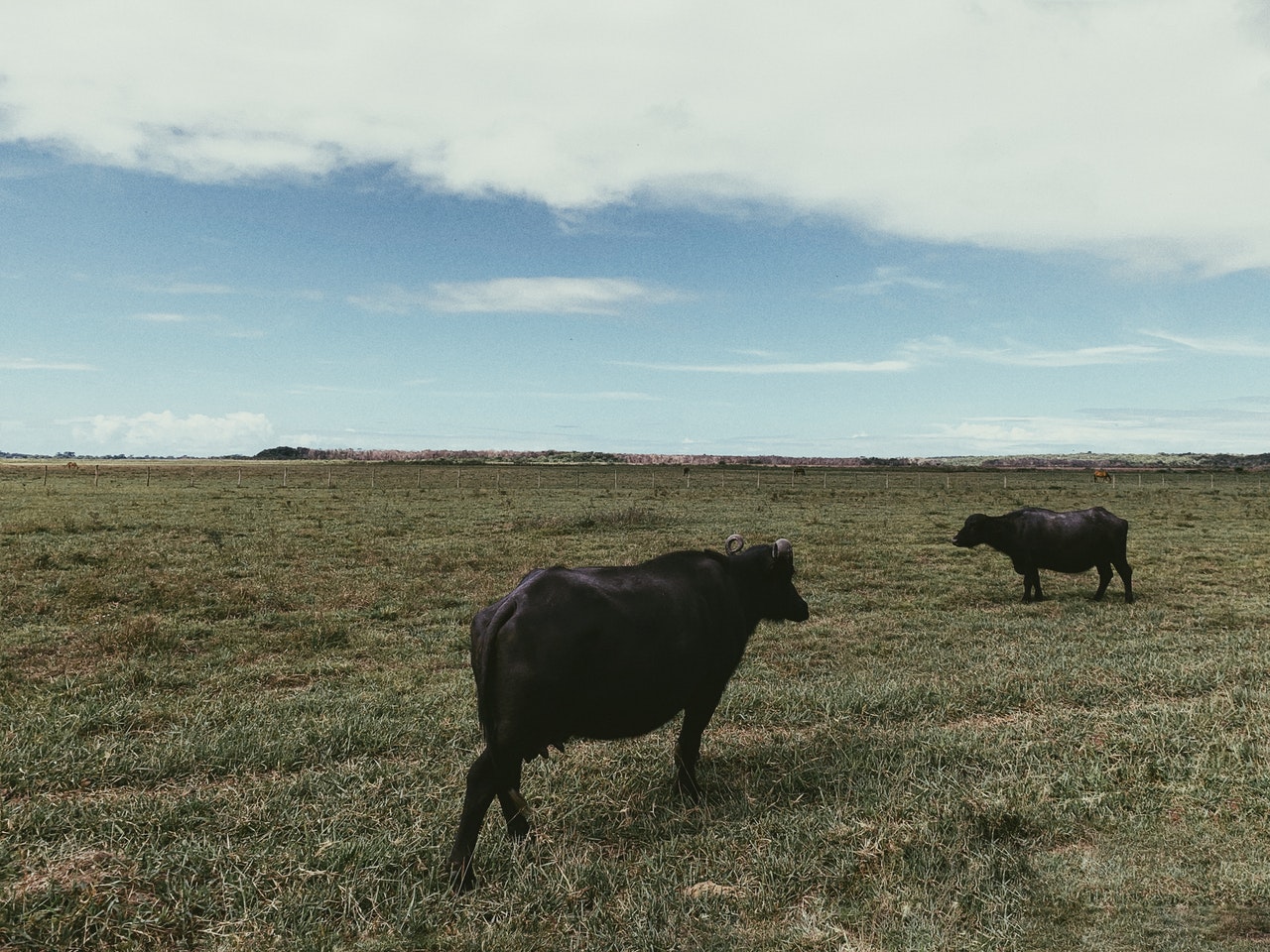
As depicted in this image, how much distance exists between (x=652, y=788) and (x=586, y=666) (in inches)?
65.8

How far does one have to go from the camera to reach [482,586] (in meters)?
16.2

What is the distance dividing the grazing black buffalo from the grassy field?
56 cm

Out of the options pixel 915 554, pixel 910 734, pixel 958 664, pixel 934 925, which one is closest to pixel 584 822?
pixel 934 925

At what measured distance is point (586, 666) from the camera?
4969 mm

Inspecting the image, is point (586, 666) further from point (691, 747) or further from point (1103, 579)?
point (1103, 579)

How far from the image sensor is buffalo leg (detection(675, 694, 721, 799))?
6.02 m

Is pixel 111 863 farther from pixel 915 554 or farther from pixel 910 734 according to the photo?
pixel 915 554

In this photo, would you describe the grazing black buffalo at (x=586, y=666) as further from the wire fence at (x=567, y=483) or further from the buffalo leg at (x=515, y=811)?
the wire fence at (x=567, y=483)

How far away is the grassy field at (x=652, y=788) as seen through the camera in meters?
4.30

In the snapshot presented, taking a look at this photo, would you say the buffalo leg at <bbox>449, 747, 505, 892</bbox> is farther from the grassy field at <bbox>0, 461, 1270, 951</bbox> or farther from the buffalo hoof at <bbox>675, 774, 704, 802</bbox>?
the buffalo hoof at <bbox>675, 774, 704, 802</bbox>

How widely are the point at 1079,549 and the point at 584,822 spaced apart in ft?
45.6

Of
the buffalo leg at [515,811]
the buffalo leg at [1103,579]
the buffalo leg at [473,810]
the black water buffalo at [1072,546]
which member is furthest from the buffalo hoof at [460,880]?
the buffalo leg at [1103,579]

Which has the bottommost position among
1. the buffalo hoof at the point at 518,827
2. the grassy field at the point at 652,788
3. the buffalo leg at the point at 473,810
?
the grassy field at the point at 652,788

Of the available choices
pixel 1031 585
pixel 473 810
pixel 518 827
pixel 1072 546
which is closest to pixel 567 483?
pixel 1031 585
